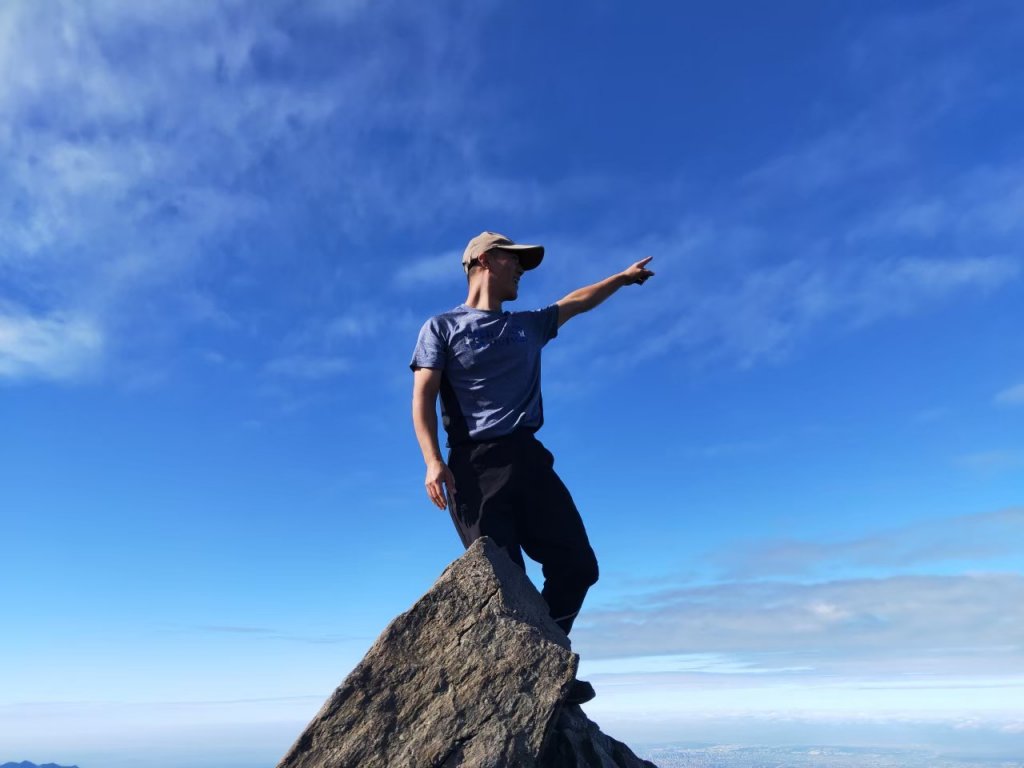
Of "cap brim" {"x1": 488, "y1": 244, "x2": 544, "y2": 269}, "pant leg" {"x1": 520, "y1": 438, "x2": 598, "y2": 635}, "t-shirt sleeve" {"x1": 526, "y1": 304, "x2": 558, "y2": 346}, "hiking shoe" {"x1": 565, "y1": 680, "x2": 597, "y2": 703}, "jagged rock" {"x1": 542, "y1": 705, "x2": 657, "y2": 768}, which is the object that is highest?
"cap brim" {"x1": 488, "y1": 244, "x2": 544, "y2": 269}

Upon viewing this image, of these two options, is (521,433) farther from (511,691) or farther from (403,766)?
(403,766)

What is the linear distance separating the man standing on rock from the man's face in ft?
0.39

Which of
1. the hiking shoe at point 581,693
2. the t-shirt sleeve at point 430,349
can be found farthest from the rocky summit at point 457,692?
the t-shirt sleeve at point 430,349

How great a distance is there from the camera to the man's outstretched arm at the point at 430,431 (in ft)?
23.7

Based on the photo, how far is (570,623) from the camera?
24.9 ft

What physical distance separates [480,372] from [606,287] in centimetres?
181

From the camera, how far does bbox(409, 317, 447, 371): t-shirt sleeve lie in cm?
759

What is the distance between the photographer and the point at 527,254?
Answer: 8.20m

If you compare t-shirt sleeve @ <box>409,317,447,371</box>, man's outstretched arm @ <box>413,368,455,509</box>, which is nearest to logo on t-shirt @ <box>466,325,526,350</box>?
t-shirt sleeve @ <box>409,317,447,371</box>

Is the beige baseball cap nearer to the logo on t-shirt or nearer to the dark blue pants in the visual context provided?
the logo on t-shirt

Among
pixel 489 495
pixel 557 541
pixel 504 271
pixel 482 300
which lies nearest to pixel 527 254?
pixel 504 271

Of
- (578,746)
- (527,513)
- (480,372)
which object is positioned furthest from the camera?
(480,372)

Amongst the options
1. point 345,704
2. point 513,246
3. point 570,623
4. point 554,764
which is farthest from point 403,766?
point 513,246

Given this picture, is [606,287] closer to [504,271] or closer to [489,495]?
[504,271]
